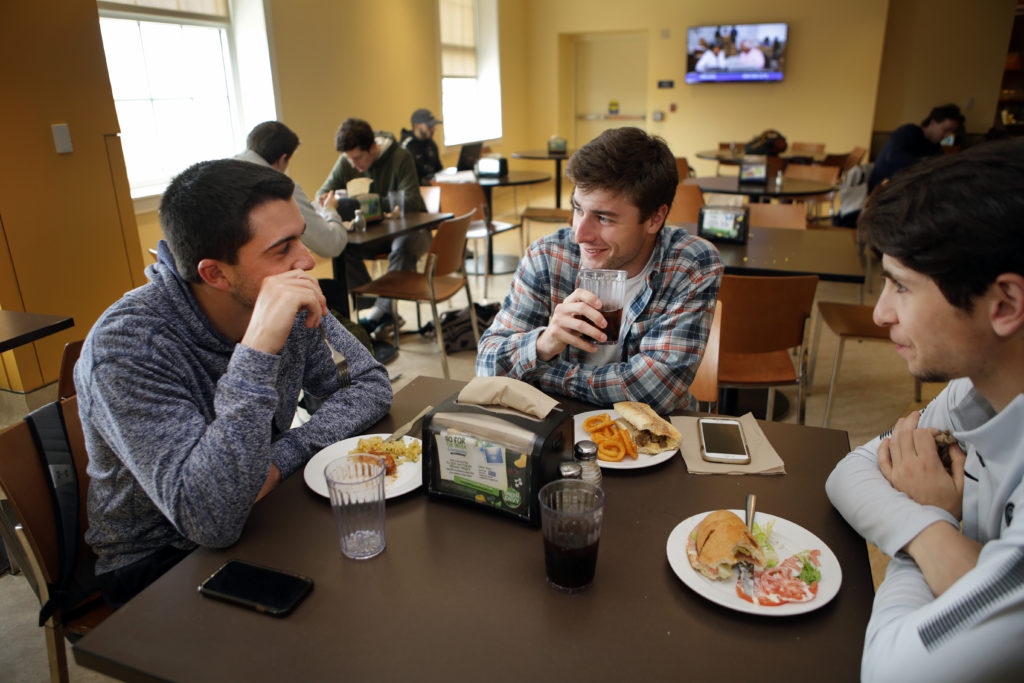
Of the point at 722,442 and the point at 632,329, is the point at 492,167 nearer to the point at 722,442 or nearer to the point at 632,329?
the point at 632,329

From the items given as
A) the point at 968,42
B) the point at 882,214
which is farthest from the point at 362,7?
the point at 968,42

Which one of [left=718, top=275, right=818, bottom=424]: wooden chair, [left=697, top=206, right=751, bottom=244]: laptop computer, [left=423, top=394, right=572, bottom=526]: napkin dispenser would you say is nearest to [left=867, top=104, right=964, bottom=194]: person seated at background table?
Answer: [left=697, top=206, right=751, bottom=244]: laptop computer

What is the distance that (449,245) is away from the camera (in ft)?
12.3

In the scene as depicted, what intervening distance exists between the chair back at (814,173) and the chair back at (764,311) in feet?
11.9

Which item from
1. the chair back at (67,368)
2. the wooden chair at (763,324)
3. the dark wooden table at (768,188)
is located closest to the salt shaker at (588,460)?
the chair back at (67,368)

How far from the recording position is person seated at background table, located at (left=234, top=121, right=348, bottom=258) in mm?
3396

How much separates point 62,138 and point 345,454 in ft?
11.3

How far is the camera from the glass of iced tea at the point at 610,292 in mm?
1356

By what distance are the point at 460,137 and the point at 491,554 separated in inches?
352

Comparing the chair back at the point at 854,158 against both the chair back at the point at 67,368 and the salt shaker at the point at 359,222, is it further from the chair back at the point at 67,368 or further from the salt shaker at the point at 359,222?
the chair back at the point at 67,368

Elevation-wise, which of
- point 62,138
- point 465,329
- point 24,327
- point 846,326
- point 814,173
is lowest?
point 465,329

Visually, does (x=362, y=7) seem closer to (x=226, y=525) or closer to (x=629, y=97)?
(x=629, y=97)

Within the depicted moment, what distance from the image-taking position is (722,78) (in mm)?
9352

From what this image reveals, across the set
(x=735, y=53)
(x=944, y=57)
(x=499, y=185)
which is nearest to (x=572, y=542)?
(x=499, y=185)
